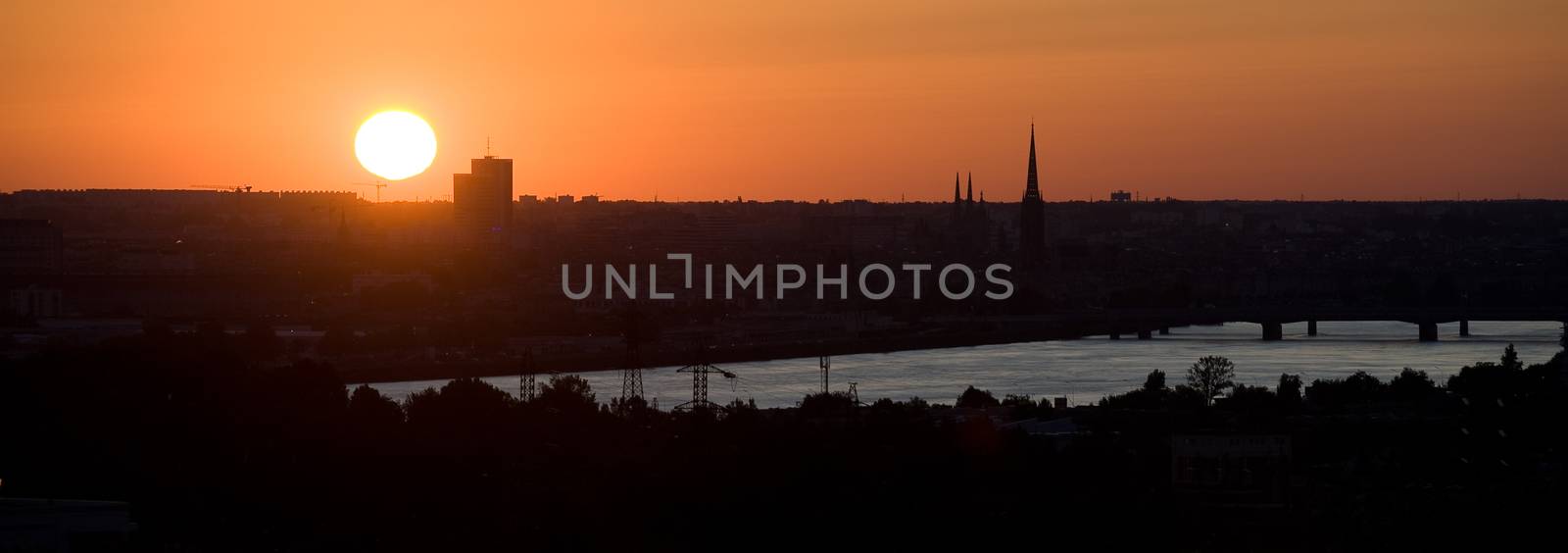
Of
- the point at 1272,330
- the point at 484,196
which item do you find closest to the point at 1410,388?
the point at 1272,330

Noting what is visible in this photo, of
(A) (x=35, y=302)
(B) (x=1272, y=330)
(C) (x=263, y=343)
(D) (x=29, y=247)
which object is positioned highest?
(D) (x=29, y=247)

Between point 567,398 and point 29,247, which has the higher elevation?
point 29,247

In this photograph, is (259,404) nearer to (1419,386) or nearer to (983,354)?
(1419,386)

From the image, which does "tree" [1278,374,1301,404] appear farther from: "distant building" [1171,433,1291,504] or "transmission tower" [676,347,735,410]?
"distant building" [1171,433,1291,504]

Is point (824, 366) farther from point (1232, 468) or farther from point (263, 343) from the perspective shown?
point (1232, 468)

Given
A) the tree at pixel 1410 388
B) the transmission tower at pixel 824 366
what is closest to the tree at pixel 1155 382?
the tree at pixel 1410 388

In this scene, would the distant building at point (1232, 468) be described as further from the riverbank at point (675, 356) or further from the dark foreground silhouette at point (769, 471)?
the riverbank at point (675, 356)
